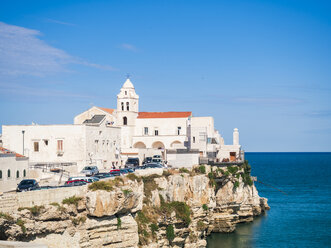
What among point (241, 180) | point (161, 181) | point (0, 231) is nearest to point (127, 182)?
point (161, 181)

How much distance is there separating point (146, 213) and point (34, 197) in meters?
12.2

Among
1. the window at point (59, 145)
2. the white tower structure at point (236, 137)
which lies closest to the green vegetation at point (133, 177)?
the window at point (59, 145)

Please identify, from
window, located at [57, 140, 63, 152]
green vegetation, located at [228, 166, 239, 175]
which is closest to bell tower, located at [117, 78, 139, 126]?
window, located at [57, 140, 63, 152]

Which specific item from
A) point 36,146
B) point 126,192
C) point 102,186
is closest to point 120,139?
point 36,146

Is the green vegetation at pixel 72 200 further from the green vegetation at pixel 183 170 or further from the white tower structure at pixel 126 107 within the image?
the white tower structure at pixel 126 107

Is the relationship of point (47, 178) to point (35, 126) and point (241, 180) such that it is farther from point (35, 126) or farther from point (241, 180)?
point (241, 180)

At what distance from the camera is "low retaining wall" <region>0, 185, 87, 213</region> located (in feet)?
86.8

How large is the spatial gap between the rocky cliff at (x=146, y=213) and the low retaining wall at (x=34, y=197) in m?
0.36

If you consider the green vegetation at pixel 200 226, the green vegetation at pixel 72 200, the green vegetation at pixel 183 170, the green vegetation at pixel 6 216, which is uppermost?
the green vegetation at pixel 183 170

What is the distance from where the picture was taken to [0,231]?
2484cm

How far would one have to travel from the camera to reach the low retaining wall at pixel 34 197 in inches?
1041

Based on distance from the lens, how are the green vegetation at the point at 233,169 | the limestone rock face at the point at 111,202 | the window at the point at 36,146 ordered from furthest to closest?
the green vegetation at the point at 233,169, the window at the point at 36,146, the limestone rock face at the point at 111,202

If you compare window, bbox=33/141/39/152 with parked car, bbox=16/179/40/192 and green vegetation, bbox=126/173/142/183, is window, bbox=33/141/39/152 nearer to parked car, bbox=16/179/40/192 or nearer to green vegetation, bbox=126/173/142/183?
green vegetation, bbox=126/173/142/183

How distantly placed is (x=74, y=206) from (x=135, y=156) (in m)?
39.6
